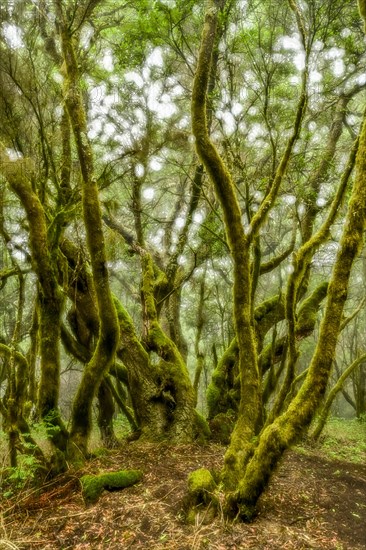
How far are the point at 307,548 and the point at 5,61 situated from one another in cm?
692

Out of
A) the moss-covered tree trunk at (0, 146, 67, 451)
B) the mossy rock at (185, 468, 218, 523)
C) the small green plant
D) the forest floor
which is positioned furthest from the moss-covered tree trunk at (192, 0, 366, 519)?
the moss-covered tree trunk at (0, 146, 67, 451)

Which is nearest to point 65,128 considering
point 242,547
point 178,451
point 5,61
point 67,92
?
point 5,61

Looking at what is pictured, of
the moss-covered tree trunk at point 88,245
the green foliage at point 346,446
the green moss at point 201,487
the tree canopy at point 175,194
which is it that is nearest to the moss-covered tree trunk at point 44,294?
the tree canopy at point 175,194

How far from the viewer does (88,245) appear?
5.18 meters

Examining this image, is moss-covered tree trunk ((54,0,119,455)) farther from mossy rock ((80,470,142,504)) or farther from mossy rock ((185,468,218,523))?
mossy rock ((185,468,218,523))

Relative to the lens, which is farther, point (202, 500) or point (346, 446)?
point (346, 446)

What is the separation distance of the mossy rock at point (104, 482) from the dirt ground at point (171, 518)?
0.08 m

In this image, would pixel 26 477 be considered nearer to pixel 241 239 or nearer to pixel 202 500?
pixel 202 500

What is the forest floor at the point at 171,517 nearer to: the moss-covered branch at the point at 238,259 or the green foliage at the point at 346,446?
the moss-covered branch at the point at 238,259

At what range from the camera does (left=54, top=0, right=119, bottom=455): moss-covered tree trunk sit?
4910mm

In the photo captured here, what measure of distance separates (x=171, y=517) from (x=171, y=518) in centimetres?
2

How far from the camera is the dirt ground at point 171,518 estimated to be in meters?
3.57

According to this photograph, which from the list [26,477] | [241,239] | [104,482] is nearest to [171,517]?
[104,482]

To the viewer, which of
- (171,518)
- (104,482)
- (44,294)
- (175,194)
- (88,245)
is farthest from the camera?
(175,194)
